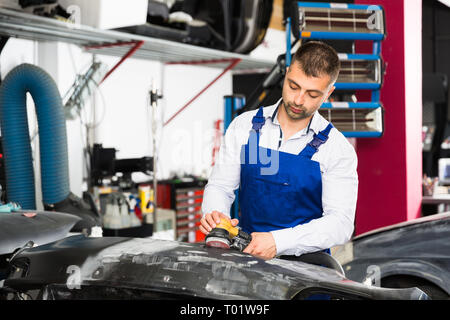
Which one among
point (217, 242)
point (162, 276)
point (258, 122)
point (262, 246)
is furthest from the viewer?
point (258, 122)

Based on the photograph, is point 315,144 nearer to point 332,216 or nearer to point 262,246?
point 332,216

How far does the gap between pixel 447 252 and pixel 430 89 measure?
644cm

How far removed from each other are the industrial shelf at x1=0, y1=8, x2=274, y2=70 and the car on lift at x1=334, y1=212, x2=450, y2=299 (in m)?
2.81

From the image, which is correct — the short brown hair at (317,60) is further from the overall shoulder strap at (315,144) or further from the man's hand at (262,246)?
the man's hand at (262,246)

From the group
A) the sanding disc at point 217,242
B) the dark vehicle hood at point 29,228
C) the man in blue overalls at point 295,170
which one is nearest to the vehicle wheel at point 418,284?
the man in blue overalls at point 295,170

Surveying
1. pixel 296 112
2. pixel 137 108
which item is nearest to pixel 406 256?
pixel 296 112

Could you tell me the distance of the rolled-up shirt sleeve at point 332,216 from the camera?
6.21 ft

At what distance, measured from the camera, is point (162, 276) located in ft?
4.41

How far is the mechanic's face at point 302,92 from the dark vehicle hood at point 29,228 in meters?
1.23

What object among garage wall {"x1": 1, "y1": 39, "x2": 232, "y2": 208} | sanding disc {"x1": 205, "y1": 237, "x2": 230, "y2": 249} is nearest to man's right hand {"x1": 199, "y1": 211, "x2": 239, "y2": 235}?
sanding disc {"x1": 205, "y1": 237, "x2": 230, "y2": 249}

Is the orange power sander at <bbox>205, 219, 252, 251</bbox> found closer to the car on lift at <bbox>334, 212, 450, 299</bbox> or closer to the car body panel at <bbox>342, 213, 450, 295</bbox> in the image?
the car on lift at <bbox>334, 212, 450, 299</bbox>

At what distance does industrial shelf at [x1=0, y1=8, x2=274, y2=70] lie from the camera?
13.4 ft

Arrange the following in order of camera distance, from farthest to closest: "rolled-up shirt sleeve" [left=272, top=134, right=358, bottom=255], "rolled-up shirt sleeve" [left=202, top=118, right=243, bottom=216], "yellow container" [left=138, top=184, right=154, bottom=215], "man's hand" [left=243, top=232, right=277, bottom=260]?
"yellow container" [left=138, top=184, right=154, bottom=215], "rolled-up shirt sleeve" [left=202, top=118, right=243, bottom=216], "rolled-up shirt sleeve" [left=272, top=134, right=358, bottom=255], "man's hand" [left=243, top=232, right=277, bottom=260]

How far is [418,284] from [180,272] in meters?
1.61
